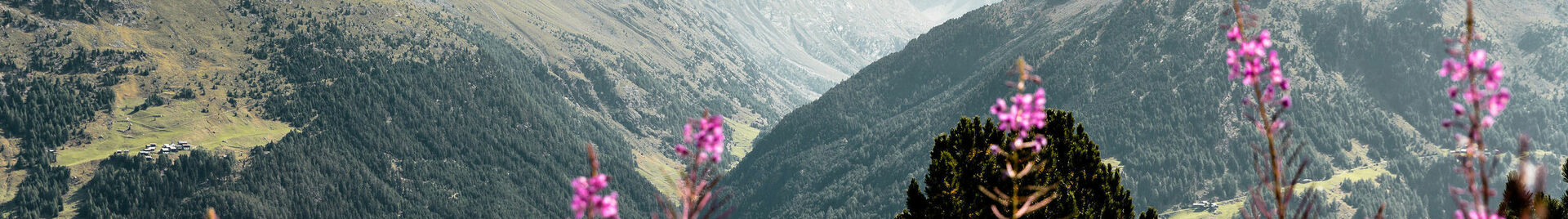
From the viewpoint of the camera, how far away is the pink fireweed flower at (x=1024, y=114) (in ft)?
38.2

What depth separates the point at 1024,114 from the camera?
38.7 feet

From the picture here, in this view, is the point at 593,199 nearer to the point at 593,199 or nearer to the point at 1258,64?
the point at 593,199

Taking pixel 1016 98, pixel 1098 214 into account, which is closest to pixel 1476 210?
pixel 1016 98

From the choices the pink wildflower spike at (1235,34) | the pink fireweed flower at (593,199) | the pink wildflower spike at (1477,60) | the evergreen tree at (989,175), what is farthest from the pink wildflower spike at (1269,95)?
the evergreen tree at (989,175)

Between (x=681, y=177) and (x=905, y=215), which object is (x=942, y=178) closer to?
(x=905, y=215)

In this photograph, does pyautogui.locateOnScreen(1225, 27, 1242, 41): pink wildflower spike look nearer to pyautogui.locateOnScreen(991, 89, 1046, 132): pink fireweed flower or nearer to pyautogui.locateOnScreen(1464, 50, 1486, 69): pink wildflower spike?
pyautogui.locateOnScreen(991, 89, 1046, 132): pink fireweed flower

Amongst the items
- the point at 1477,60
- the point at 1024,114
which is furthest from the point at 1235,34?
the point at 1477,60

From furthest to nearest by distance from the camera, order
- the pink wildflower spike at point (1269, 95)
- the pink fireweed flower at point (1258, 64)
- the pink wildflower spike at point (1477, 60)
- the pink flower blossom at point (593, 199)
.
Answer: the pink wildflower spike at point (1269, 95) < the pink fireweed flower at point (1258, 64) < the pink flower blossom at point (593, 199) < the pink wildflower spike at point (1477, 60)

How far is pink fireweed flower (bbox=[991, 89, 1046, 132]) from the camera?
1166cm

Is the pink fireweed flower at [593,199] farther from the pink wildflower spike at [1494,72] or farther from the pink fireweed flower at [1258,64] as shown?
the pink wildflower spike at [1494,72]

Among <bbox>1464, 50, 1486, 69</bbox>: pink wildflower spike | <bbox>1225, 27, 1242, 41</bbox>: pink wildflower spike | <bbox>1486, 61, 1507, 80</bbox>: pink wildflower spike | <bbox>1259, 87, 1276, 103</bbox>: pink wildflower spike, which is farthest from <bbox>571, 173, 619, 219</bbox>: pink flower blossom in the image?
<bbox>1486, 61, 1507, 80</bbox>: pink wildflower spike

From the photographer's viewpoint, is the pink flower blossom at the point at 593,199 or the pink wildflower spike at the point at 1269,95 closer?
the pink flower blossom at the point at 593,199

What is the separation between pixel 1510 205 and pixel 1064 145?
48.1 metres

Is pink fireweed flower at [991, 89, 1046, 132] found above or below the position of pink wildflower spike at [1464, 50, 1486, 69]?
below
